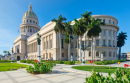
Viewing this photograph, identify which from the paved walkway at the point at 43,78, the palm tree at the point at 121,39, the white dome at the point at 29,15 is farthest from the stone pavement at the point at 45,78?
the white dome at the point at 29,15

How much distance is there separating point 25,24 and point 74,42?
208 feet

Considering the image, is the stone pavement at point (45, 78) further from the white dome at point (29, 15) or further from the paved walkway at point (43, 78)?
the white dome at point (29, 15)

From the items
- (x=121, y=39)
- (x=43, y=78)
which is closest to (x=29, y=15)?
(x=121, y=39)

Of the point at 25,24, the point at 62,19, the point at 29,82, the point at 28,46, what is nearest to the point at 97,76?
the point at 29,82

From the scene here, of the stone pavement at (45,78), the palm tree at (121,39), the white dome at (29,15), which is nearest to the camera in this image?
the stone pavement at (45,78)

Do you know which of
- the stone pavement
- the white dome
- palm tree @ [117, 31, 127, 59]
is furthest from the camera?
the white dome

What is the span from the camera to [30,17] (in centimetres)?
9319

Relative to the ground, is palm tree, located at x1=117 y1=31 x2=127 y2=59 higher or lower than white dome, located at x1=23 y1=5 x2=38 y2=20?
lower

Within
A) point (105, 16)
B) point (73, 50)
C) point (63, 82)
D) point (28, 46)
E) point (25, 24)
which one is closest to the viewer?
point (63, 82)

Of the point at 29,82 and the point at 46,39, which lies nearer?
the point at 29,82

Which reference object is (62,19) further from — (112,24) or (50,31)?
(112,24)

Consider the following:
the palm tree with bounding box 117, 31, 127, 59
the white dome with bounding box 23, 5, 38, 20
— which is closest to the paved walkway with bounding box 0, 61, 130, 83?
the palm tree with bounding box 117, 31, 127, 59

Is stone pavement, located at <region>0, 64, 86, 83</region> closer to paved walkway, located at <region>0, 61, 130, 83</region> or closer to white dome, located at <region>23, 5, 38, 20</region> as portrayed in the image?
paved walkway, located at <region>0, 61, 130, 83</region>

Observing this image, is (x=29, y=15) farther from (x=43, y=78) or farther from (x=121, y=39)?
(x=43, y=78)
